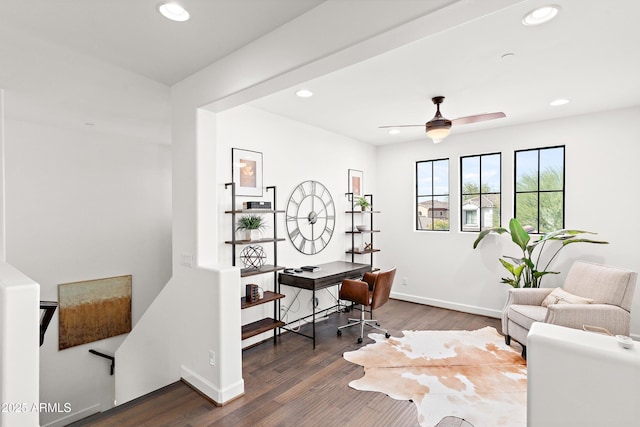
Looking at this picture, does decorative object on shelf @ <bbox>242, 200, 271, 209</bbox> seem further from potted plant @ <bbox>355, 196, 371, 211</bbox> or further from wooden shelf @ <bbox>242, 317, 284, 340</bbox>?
potted plant @ <bbox>355, 196, 371, 211</bbox>

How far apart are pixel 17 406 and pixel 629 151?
5923 mm

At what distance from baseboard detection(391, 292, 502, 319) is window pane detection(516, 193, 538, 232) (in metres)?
1.29

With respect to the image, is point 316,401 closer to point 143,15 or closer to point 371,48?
point 371,48

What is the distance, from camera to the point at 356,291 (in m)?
3.81

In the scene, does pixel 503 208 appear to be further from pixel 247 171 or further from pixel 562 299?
pixel 247 171

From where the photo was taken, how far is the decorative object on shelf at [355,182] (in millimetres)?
5234

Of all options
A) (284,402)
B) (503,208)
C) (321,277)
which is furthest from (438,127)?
(284,402)

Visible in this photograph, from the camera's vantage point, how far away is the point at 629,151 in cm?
378

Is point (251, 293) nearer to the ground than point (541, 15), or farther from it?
nearer to the ground

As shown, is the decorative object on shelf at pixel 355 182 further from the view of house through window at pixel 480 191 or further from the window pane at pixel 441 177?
the view of house through window at pixel 480 191

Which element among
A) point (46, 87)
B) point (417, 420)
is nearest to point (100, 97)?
point (46, 87)

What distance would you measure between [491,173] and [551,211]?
0.92 meters

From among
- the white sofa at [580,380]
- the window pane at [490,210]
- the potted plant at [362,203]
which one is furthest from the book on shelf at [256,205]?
the window pane at [490,210]

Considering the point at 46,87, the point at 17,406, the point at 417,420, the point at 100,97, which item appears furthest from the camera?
the point at 100,97
